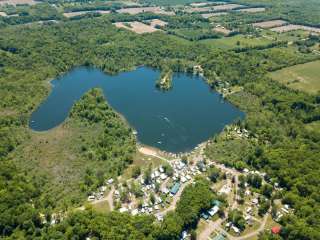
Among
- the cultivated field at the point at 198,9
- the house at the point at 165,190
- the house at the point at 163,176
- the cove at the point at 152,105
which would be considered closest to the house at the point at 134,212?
the house at the point at 165,190

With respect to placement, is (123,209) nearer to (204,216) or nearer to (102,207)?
(102,207)

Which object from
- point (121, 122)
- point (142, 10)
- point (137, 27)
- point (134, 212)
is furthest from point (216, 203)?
point (142, 10)

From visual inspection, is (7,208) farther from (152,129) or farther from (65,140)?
(152,129)

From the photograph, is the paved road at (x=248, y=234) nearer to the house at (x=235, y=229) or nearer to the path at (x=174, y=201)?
the house at (x=235, y=229)

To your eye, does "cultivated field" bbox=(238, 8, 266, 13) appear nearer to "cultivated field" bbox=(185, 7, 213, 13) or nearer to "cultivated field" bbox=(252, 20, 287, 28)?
"cultivated field" bbox=(185, 7, 213, 13)

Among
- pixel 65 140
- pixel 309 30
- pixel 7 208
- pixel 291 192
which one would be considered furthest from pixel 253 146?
pixel 309 30

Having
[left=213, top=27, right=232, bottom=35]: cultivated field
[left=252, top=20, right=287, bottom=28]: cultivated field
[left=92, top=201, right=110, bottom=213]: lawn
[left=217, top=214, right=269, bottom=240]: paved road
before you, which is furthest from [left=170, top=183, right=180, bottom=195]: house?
[left=252, top=20, right=287, bottom=28]: cultivated field

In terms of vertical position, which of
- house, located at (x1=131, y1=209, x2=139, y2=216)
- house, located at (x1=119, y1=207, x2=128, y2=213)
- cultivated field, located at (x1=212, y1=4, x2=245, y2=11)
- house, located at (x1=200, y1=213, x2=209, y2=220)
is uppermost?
cultivated field, located at (x1=212, y1=4, x2=245, y2=11)
